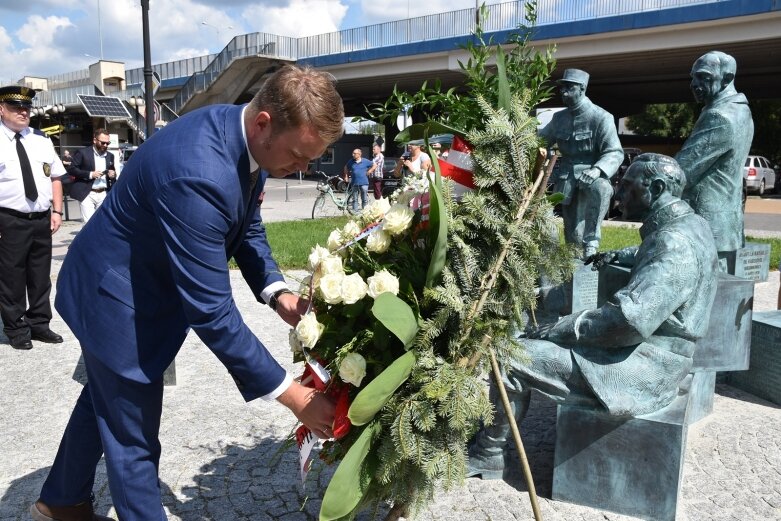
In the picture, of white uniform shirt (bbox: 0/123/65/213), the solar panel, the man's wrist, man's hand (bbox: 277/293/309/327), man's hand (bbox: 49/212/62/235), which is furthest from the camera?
the solar panel

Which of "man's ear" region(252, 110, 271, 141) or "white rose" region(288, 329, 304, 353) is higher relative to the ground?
"man's ear" region(252, 110, 271, 141)

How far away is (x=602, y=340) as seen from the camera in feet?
10.2

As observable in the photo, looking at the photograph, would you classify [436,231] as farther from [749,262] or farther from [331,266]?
[749,262]

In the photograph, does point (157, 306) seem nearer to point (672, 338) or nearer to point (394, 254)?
point (394, 254)

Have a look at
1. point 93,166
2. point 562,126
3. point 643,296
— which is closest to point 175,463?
point 643,296

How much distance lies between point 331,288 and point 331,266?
0.40 ft

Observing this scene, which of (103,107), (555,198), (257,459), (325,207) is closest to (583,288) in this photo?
(257,459)

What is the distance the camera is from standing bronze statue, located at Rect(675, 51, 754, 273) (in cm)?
508

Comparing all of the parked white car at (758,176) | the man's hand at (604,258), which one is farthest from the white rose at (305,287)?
the parked white car at (758,176)

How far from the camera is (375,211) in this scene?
228 cm

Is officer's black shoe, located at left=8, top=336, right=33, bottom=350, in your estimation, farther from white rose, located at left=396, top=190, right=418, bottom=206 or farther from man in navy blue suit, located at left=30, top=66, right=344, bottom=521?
white rose, located at left=396, top=190, right=418, bottom=206

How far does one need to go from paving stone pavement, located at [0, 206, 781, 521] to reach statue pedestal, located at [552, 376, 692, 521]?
0.11 metres

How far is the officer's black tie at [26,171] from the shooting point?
218 inches

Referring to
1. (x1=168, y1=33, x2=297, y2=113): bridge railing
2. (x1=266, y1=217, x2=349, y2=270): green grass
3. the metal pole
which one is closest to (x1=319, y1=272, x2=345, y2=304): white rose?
(x1=266, y1=217, x2=349, y2=270): green grass
